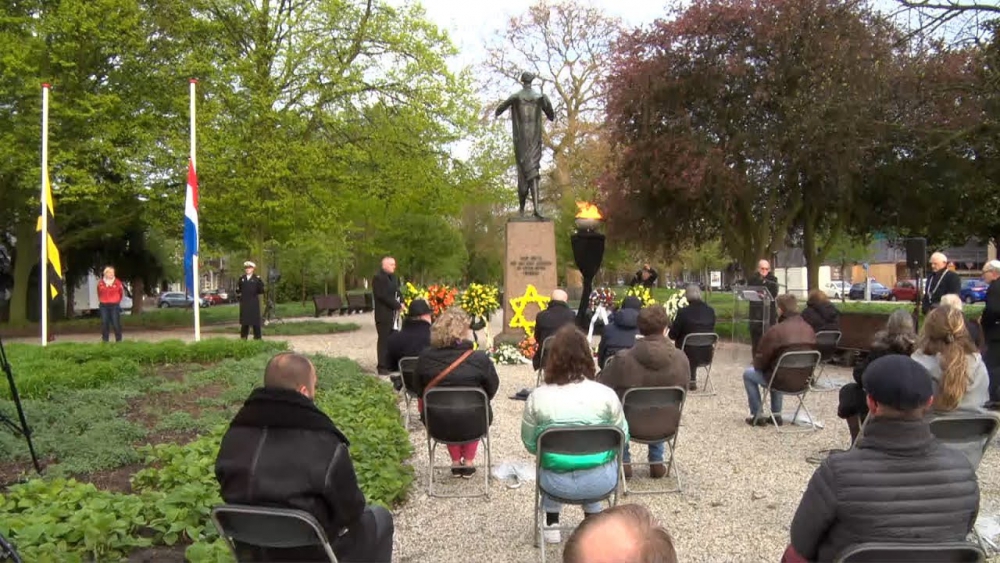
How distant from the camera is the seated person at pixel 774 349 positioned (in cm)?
783

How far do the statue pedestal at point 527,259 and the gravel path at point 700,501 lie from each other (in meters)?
5.67

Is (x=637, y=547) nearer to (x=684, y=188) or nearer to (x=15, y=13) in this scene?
(x=684, y=188)

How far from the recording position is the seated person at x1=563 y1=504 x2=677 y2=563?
1.56 m

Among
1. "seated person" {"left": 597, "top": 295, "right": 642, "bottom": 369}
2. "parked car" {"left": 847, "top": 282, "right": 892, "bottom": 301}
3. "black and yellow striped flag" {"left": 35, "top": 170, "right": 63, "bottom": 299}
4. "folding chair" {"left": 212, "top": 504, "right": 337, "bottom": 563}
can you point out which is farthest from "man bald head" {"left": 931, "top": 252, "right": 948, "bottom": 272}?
"parked car" {"left": 847, "top": 282, "right": 892, "bottom": 301}

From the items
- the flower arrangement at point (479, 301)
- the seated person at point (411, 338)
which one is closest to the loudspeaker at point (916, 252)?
the flower arrangement at point (479, 301)

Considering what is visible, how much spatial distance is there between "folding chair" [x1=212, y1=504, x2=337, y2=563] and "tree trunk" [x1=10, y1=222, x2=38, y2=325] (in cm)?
2416

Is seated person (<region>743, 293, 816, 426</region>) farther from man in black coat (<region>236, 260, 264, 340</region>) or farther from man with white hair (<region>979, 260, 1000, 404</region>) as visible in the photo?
man in black coat (<region>236, 260, 264, 340</region>)

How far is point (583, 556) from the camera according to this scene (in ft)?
5.17

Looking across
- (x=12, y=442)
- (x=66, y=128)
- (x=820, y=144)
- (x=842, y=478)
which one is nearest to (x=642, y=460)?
(x=842, y=478)

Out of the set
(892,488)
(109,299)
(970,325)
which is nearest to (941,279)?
(970,325)

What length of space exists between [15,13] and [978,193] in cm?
2584

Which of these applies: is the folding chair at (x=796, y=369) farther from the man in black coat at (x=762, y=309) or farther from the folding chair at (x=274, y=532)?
the folding chair at (x=274, y=532)

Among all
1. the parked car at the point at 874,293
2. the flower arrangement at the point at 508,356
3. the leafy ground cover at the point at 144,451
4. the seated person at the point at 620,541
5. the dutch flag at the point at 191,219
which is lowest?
the parked car at the point at 874,293

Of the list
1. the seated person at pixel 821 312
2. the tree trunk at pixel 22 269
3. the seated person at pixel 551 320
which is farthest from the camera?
the tree trunk at pixel 22 269
